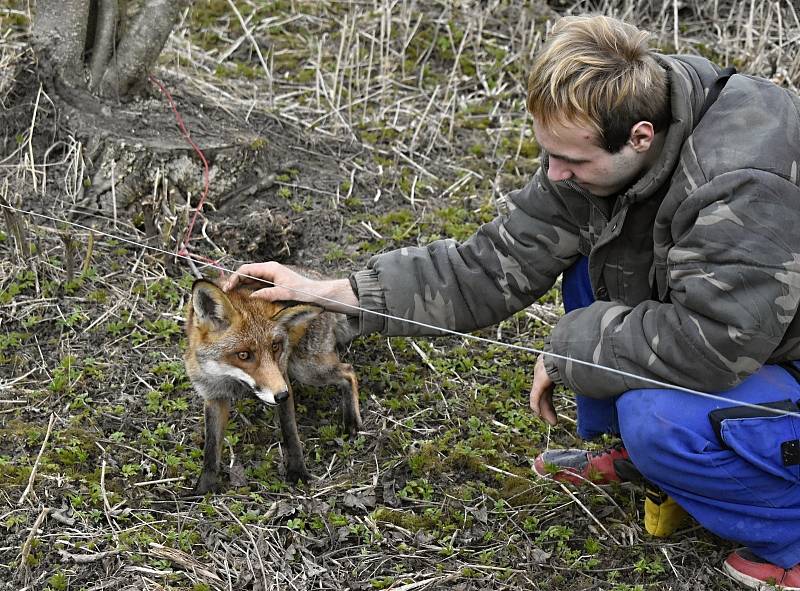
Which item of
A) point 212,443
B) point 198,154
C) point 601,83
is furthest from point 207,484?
point 198,154

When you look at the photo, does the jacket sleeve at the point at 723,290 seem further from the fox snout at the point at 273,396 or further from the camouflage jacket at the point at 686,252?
the fox snout at the point at 273,396

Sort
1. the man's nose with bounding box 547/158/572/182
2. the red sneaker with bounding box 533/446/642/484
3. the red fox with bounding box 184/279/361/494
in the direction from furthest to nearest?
1. the red fox with bounding box 184/279/361/494
2. the red sneaker with bounding box 533/446/642/484
3. the man's nose with bounding box 547/158/572/182

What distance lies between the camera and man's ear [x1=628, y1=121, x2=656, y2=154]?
315cm

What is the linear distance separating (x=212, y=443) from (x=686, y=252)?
7.47ft

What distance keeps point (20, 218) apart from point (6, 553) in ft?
7.07

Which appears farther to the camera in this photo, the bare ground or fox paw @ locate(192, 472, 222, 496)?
fox paw @ locate(192, 472, 222, 496)

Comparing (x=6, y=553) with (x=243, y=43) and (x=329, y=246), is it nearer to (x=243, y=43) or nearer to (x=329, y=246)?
(x=329, y=246)

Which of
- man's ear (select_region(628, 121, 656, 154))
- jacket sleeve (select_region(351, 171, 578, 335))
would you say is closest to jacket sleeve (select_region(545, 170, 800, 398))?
man's ear (select_region(628, 121, 656, 154))

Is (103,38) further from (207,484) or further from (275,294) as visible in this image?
(207,484)

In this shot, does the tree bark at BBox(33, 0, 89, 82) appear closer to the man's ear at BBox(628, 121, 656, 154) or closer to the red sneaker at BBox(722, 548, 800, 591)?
the man's ear at BBox(628, 121, 656, 154)

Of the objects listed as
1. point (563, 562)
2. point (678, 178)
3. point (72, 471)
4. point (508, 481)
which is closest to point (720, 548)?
point (563, 562)

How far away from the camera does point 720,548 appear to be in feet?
12.3

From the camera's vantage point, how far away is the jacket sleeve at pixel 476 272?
388cm

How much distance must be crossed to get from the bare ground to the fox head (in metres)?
0.37
